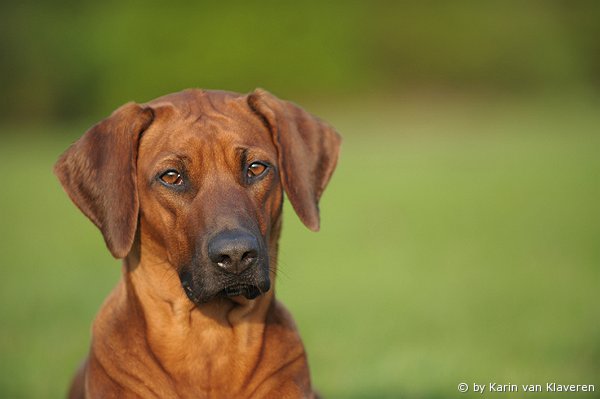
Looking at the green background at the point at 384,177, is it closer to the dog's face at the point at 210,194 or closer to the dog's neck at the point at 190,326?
the dog's neck at the point at 190,326

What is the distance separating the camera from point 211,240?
4641 mm

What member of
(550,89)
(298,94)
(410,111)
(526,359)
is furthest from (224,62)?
(526,359)

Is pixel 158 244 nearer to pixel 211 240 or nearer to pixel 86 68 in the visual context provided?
pixel 211 240

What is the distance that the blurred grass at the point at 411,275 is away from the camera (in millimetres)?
8148

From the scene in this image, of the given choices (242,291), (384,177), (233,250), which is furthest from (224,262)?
(384,177)

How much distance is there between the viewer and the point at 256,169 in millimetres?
5113

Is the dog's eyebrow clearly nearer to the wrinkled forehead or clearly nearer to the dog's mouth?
the wrinkled forehead

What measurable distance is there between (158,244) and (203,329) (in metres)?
0.53

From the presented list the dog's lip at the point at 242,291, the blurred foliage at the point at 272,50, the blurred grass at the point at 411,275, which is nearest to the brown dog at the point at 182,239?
the dog's lip at the point at 242,291

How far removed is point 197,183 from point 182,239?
32 centimetres

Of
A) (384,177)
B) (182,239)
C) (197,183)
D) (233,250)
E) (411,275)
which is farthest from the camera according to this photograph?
(384,177)

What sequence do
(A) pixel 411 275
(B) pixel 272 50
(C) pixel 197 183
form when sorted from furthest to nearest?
1. (B) pixel 272 50
2. (A) pixel 411 275
3. (C) pixel 197 183

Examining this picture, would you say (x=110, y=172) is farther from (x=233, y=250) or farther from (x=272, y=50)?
(x=272, y=50)

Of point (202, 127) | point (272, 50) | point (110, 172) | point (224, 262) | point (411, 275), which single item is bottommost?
point (272, 50)
